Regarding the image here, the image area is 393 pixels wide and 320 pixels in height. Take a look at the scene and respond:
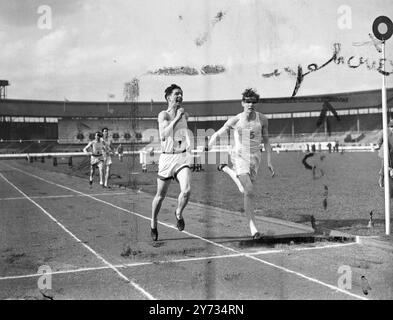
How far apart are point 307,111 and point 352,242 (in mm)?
71224

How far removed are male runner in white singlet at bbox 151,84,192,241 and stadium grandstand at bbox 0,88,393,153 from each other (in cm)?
6166

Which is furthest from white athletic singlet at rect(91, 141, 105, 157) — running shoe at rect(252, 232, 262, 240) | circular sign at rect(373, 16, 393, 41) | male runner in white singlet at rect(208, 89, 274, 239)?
circular sign at rect(373, 16, 393, 41)

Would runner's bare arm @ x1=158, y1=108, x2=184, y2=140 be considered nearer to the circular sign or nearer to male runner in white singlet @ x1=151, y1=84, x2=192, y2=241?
male runner in white singlet @ x1=151, y1=84, x2=192, y2=241

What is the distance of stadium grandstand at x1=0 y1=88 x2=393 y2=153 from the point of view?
68.9 m

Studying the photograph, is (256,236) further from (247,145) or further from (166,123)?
(166,123)

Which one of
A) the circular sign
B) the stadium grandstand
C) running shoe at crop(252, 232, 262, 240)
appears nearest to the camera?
running shoe at crop(252, 232, 262, 240)

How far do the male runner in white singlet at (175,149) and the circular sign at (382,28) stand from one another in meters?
2.97

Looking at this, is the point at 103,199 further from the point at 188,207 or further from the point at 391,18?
the point at 391,18

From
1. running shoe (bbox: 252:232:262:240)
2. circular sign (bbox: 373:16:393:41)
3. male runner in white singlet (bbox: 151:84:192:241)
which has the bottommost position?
running shoe (bbox: 252:232:262:240)

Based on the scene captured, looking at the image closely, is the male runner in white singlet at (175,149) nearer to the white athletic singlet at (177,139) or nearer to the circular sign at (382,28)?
the white athletic singlet at (177,139)

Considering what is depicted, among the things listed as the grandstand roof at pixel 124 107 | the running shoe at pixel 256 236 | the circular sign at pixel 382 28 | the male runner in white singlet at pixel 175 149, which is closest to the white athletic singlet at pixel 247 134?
the male runner in white singlet at pixel 175 149

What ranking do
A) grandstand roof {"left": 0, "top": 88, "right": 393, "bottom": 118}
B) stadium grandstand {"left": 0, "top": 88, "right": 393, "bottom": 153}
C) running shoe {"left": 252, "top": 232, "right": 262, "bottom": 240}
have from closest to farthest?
1. running shoe {"left": 252, "top": 232, "right": 262, "bottom": 240}
2. stadium grandstand {"left": 0, "top": 88, "right": 393, "bottom": 153}
3. grandstand roof {"left": 0, "top": 88, "right": 393, "bottom": 118}

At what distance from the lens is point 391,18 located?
275 inches
